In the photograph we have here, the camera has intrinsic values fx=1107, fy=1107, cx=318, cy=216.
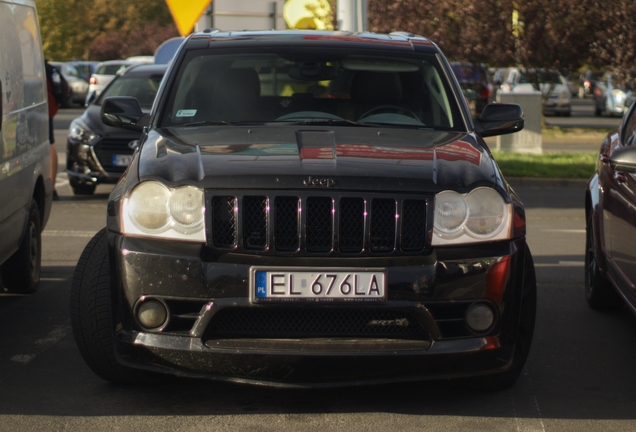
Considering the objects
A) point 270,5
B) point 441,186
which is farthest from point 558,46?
point 441,186

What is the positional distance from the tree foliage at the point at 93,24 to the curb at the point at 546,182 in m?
49.4

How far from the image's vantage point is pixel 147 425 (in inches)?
185

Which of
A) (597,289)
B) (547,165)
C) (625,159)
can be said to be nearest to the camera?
(625,159)

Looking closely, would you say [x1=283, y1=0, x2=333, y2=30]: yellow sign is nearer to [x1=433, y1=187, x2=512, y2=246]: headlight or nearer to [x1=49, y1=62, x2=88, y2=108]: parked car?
[x1=433, y1=187, x2=512, y2=246]: headlight

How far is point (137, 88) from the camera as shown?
15.0 metres

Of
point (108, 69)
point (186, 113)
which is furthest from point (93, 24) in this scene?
point (186, 113)

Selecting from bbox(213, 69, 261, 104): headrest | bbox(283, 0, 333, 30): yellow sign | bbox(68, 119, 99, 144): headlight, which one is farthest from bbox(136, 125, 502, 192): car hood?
bbox(283, 0, 333, 30): yellow sign

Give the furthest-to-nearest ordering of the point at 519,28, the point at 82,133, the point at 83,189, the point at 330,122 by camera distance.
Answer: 1. the point at 519,28
2. the point at 83,189
3. the point at 82,133
4. the point at 330,122

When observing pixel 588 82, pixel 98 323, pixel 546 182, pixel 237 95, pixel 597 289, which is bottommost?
pixel 588 82

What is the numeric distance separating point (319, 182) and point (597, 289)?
3312 mm

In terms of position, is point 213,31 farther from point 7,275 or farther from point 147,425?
point 147,425

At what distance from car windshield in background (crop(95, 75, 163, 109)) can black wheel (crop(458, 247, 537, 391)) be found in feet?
33.7

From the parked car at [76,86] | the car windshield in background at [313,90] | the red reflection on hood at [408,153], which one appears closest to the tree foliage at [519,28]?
the car windshield in background at [313,90]

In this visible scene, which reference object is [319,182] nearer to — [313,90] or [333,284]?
[333,284]
